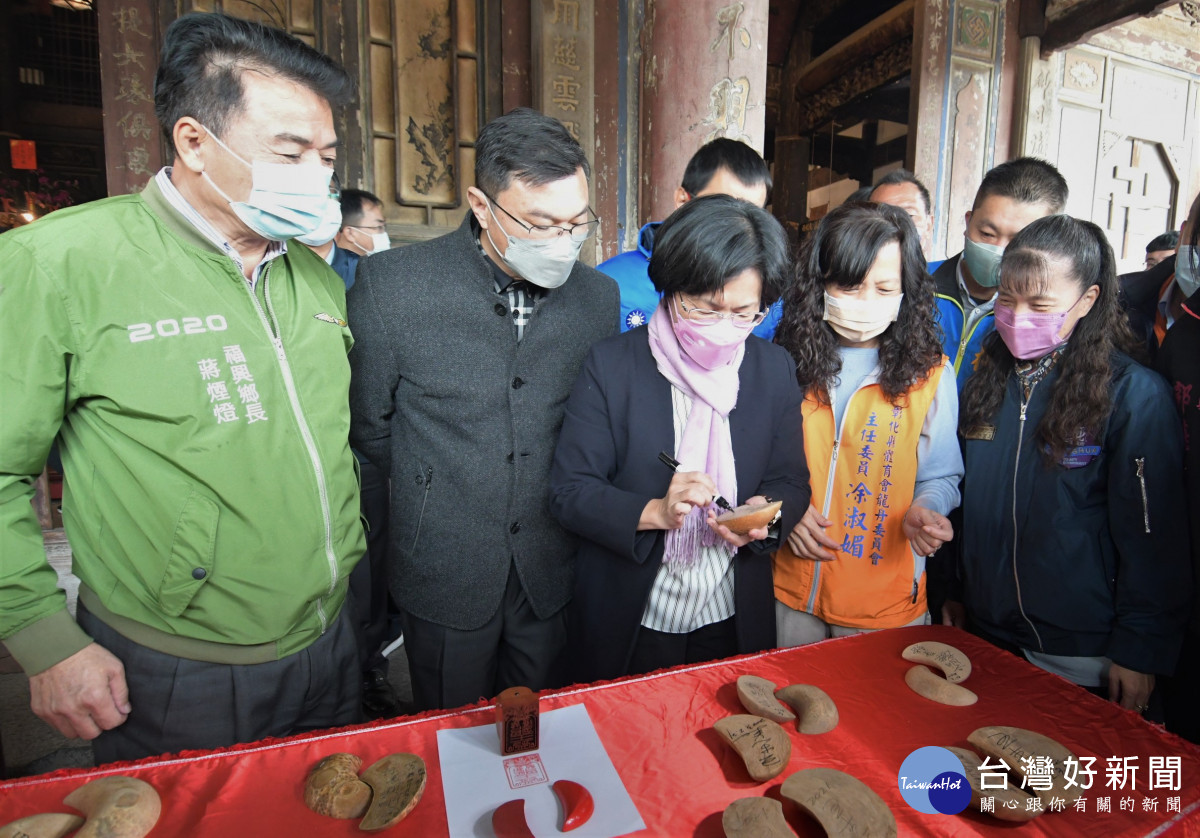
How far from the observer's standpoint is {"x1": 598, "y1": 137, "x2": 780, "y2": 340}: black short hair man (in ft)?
7.68

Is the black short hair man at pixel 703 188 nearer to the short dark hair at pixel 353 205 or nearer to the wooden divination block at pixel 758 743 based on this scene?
the wooden divination block at pixel 758 743

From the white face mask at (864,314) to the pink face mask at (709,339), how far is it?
332mm

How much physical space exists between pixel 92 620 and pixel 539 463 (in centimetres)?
97

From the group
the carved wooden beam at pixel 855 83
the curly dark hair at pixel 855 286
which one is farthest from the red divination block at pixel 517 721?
the carved wooden beam at pixel 855 83

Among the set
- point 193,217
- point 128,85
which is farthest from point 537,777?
point 128,85

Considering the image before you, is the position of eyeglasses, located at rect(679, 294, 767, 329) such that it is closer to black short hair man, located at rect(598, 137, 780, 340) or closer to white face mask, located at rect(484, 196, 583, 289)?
white face mask, located at rect(484, 196, 583, 289)

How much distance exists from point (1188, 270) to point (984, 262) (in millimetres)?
747

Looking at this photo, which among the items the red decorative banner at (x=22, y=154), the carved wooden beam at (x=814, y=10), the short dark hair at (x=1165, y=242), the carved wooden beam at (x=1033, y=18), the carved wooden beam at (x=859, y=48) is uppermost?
the carved wooden beam at (x=814, y=10)

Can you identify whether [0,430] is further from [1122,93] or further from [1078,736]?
[1122,93]

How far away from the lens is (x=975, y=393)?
1.91 meters

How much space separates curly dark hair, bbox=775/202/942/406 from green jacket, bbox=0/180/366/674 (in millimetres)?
1215

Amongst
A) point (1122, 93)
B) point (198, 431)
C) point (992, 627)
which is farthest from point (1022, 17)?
point (198, 431)

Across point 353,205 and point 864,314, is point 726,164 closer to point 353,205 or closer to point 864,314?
point 864,314

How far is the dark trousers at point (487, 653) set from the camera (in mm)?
1759
